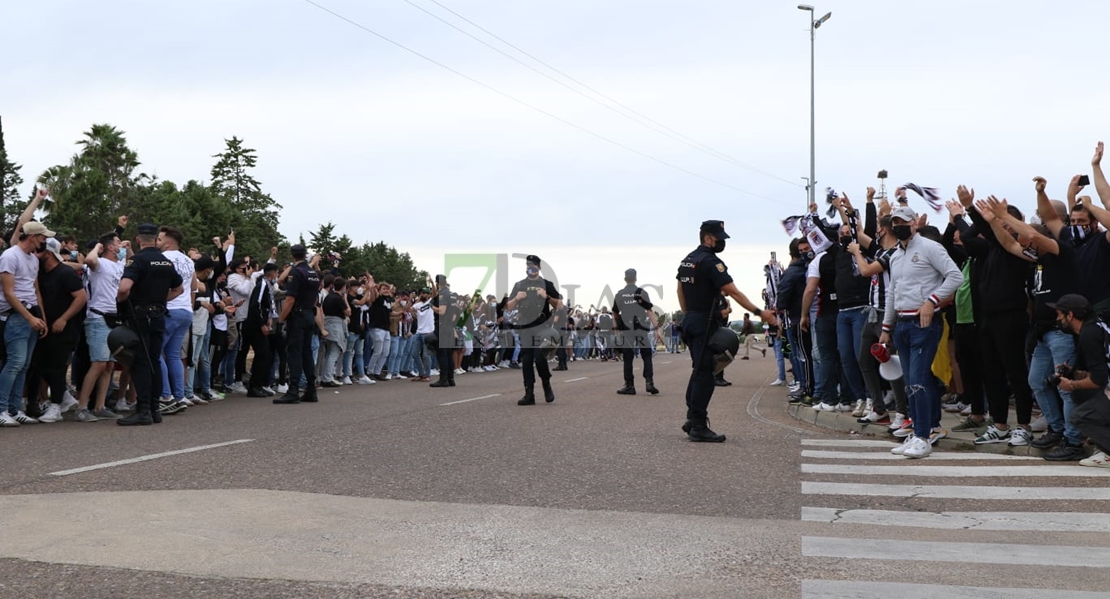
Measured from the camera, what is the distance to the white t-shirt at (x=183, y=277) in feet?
41.3

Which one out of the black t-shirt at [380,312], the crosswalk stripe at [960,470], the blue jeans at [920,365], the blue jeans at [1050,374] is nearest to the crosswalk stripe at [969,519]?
the crosswalk stripe at [960,470]

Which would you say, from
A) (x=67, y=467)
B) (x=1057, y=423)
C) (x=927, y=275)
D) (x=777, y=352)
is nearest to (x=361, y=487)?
(x=67, y=467)

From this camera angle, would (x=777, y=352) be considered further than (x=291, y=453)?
Yes

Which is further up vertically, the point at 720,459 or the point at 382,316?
the point at 382,316

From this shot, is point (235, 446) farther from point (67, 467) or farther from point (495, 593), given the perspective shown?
point (495, 593)

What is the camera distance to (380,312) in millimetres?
22047

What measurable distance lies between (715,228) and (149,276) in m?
6.35

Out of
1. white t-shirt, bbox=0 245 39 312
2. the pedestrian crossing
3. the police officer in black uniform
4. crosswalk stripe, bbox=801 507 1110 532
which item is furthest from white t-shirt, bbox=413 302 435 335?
crosswalk stripe, bbox=801 507 1110 532

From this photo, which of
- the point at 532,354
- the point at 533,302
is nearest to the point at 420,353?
the point at 532,354

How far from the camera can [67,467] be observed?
25.3ft

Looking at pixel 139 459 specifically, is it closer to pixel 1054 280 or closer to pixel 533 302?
pixel 533 302

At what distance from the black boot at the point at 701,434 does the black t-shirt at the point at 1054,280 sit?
Result: 9.89ft

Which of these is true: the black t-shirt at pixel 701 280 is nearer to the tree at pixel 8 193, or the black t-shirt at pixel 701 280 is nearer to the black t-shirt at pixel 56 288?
the black t-shirt at pixel 56 288

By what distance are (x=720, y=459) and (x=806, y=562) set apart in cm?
359
